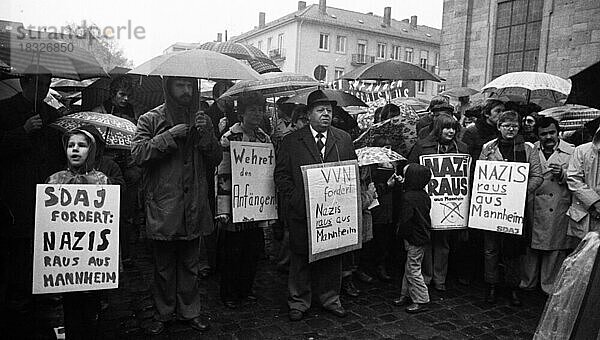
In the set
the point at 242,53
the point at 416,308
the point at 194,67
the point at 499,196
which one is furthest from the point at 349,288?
the point at 242,53

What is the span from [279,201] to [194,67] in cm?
220

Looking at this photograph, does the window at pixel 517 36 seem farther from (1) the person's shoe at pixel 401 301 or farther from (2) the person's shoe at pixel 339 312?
(2) the person's shoe at pixel 339 312

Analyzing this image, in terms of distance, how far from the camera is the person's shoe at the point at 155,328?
164 inches

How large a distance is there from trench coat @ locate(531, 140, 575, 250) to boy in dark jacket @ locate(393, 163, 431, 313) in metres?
1.48

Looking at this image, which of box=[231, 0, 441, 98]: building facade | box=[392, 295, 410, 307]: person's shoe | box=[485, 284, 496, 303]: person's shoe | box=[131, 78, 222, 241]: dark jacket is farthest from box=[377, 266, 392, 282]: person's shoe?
box=[231, 0, 441, 98]: building facade

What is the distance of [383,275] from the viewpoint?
19.5ft

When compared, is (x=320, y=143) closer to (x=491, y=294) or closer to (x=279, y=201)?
(x=279, y=201)

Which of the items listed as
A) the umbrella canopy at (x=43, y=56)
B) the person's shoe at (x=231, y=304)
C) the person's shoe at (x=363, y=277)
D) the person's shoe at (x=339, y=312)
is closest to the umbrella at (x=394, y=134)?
the person's shoe at (x=363, y=277)

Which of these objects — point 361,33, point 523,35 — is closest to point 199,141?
point 523,35

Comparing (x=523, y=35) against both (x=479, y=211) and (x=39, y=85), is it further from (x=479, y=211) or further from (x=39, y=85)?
(x=39, y=85)

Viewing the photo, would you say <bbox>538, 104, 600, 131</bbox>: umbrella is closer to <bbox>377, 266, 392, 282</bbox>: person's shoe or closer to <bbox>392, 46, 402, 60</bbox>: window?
<bbox>377, 266, 392, 282</bbox>: person's shoe

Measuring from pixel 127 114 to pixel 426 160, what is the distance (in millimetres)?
4546

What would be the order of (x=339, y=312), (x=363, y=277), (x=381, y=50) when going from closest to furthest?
(x=339, y=312) → (x=363, y=277) → (x=381, y=50)

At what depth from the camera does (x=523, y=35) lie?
54.8 ft
